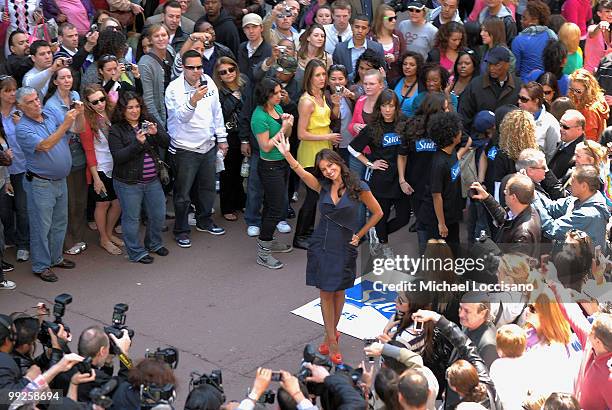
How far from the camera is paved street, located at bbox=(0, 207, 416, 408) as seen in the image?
7656mm

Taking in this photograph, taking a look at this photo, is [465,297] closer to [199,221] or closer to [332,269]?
[332,269]

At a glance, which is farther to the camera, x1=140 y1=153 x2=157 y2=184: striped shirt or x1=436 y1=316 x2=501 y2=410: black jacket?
x1=140 y1=153 x2=157 y2=184: striped shirt

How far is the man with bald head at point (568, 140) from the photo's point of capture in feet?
28.1

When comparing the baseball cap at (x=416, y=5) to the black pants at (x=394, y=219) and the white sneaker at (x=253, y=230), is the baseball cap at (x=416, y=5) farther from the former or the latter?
the white sneaker at (x=253, y=230)

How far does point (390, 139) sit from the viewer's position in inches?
346

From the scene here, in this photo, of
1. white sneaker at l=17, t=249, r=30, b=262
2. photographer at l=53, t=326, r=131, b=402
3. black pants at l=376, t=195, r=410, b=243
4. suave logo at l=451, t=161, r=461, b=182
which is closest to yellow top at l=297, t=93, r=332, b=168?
black pants at l=376, t=195, r=410, b=243

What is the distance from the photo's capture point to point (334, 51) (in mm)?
10469

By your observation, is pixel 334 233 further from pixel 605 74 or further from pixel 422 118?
pixel 605 74

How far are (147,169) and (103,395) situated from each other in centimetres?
379

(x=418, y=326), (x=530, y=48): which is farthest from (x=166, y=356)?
(x=530, y=48)

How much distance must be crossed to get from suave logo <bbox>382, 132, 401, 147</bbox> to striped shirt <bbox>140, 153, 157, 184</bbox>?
2002 mm

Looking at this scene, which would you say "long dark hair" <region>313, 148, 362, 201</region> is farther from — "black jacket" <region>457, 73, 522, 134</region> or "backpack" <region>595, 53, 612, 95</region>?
"backpack" <region>595, 53, 612, 95</region>

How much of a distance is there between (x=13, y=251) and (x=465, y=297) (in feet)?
14.5

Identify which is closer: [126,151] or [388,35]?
[126,151]
